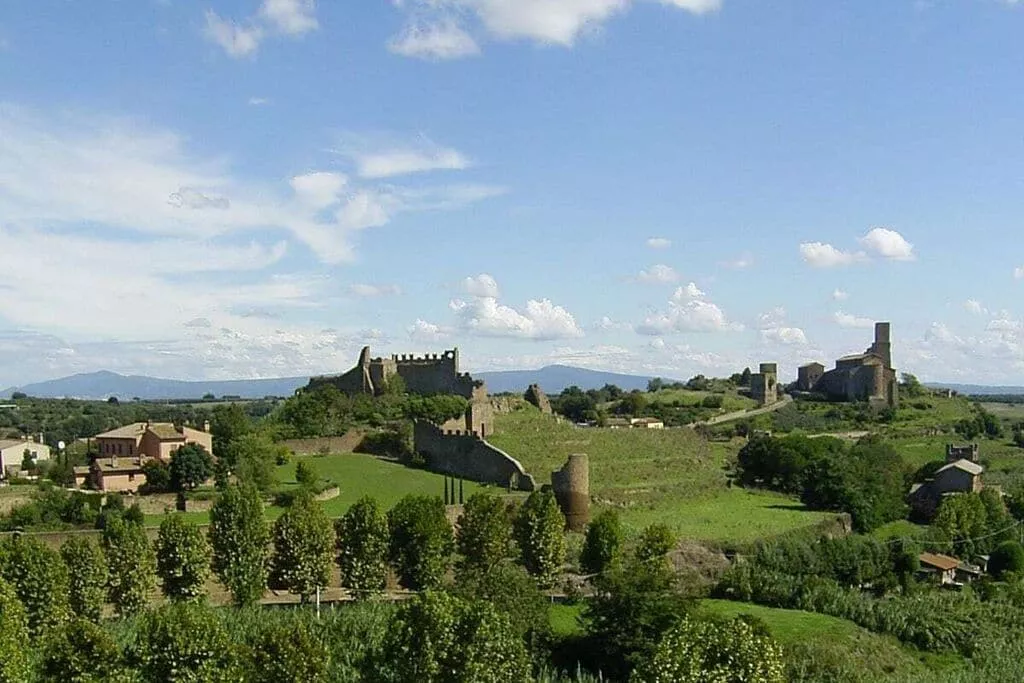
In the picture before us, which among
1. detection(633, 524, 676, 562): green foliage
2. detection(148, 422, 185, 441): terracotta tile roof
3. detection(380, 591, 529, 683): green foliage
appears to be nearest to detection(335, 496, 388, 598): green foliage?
detection(633, 524, 676, 562): green foliage

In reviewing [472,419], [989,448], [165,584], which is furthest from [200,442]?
[989,448]

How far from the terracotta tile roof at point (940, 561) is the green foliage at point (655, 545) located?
15296 mm

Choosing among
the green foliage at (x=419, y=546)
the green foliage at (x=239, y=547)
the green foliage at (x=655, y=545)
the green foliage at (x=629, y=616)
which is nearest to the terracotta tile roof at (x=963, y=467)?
the green foliage at (x=655, y=545)

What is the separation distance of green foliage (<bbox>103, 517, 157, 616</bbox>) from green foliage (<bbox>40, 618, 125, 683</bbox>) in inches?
361

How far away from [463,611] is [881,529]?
38343 mm

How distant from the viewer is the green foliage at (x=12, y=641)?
82.7 ft

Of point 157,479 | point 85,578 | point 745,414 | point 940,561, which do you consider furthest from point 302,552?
point 745,414

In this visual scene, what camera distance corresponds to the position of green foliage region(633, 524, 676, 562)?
39719mm

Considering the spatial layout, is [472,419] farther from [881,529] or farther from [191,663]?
[191,663]

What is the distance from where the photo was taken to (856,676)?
3180 centimetres

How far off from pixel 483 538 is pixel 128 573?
1364 cm

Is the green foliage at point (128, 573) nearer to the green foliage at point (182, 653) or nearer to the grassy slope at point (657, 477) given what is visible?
the green foliage at point (182, 653)

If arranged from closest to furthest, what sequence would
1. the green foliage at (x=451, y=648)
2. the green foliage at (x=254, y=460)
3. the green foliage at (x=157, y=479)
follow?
the green foliage at (x=451, y=648) < the green foliage at (x=157, y=479) < the green foliage at (x=254, y=460)

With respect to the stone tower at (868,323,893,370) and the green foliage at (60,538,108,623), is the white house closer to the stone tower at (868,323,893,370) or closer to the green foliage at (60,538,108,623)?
the green foliage at (60,538,108,623)
